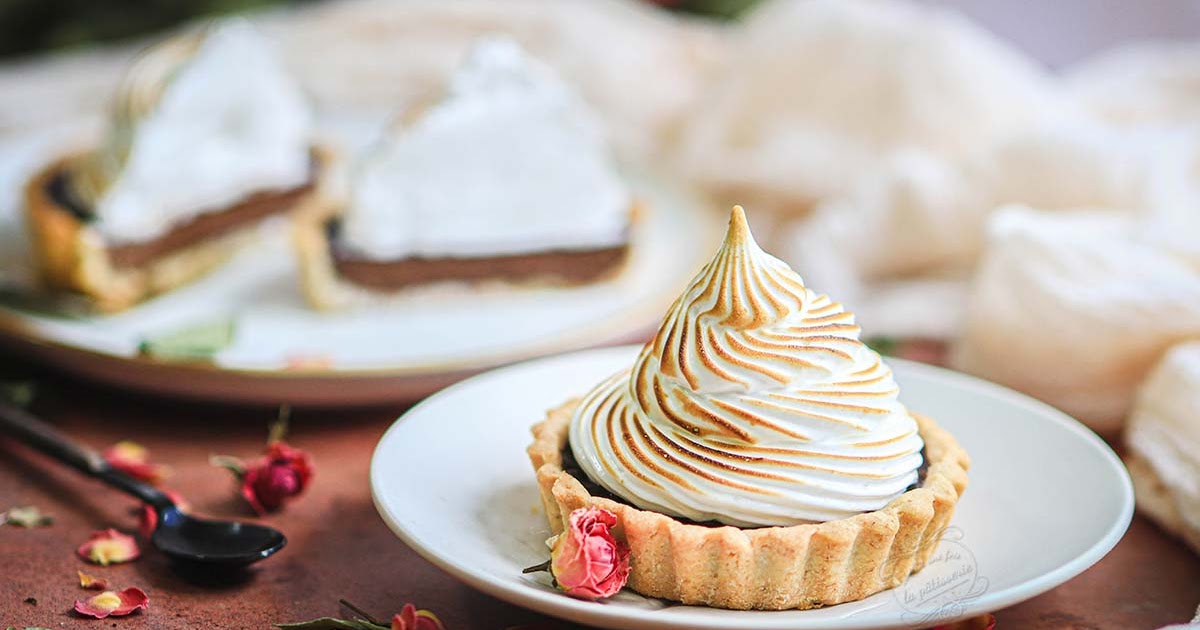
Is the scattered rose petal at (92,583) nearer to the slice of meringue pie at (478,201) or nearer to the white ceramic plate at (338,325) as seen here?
the white ceramic plate at (338,325)

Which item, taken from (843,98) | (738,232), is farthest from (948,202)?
(738,232)

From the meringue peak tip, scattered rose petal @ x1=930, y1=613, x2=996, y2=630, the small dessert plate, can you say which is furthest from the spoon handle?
scattered rose petal @ x1=930, y1=613, x2=996, y2=630

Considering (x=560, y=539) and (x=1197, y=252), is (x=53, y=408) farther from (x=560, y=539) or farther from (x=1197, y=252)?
(x=1197, y=252)

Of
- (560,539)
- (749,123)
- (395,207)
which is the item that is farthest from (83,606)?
(749,123)

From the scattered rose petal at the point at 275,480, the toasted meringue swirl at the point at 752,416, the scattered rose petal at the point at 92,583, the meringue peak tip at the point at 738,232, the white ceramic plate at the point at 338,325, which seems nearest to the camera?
the toasted meringue swirl at the point at 752,416

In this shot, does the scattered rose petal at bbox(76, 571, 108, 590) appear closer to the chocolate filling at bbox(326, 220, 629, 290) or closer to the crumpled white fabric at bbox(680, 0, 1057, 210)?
the chocolate filling at bbox(326, 220, 629, 290)

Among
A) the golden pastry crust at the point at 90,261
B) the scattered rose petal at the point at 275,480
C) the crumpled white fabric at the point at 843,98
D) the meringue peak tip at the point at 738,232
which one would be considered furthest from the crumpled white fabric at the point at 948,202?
the golden pastry crust at the point at 90,261

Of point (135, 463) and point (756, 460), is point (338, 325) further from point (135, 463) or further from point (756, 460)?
point (756, 460)
